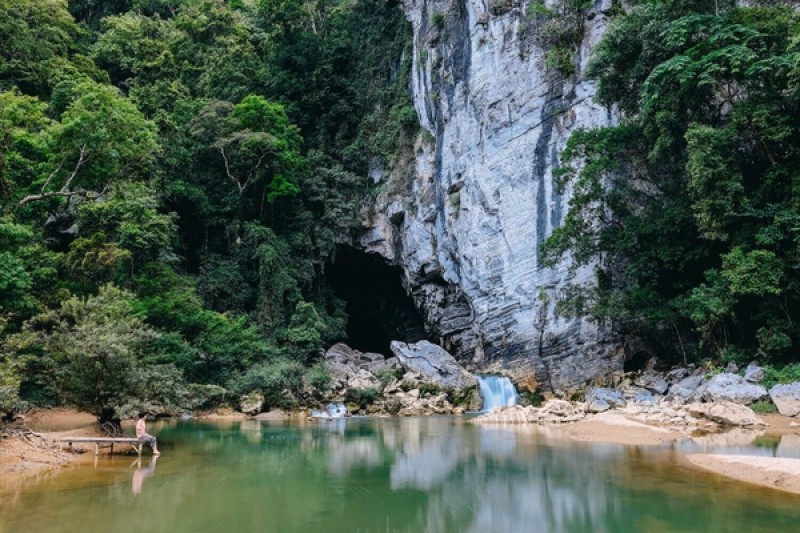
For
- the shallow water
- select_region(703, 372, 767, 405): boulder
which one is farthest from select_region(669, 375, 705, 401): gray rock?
the shallow water

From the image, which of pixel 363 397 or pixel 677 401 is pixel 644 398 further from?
pixel 363 397

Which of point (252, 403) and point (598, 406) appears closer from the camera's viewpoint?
point (598, 406)

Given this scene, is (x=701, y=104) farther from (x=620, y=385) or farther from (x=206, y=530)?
(x=206, y=530)

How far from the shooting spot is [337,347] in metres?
28.8

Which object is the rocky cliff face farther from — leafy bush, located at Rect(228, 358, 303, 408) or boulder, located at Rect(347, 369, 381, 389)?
leafy bush, located at Rect(228, 358, 303, 408)

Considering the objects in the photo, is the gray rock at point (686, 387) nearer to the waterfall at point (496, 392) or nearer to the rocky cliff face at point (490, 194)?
the rocky cliff face at point (490, 194)

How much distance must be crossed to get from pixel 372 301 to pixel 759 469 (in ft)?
87.2

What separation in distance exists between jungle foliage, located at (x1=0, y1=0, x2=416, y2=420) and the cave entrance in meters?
2.40

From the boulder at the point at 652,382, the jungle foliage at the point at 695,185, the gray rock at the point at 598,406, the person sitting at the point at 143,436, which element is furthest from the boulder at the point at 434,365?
the person sitting at the point at 143,436

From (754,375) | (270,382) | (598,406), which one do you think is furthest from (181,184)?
(754,375)

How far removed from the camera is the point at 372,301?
34.2 metres

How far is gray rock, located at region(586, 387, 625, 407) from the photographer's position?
1830 centimetres

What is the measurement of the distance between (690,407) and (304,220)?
20854 millimetres

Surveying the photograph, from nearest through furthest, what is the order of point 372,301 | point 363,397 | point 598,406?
point 598,406, point 363,397, point 372,301
